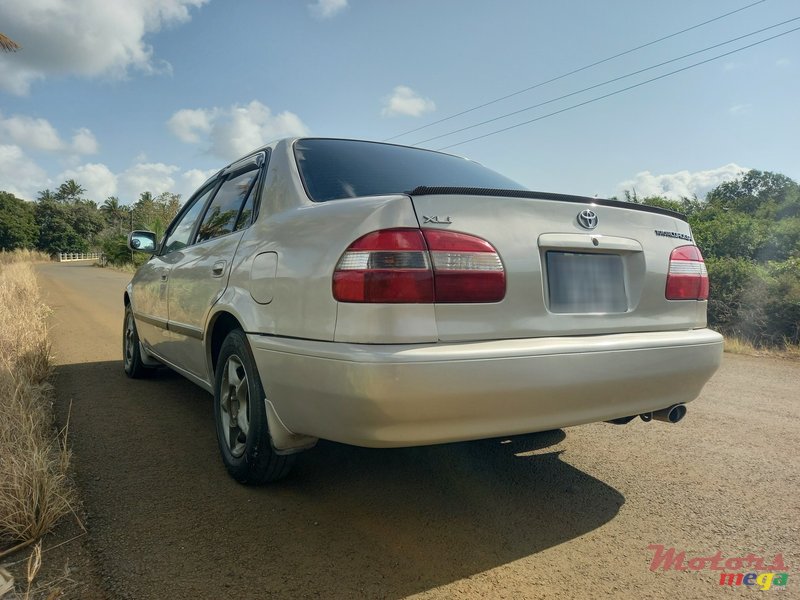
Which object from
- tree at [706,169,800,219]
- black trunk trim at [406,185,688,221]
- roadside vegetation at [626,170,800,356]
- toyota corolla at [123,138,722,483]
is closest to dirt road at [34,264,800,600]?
toyota corolla at [123,138,722,483]

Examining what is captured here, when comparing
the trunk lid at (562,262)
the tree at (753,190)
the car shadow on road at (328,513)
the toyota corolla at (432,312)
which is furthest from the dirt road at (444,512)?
the tree at (753,190)

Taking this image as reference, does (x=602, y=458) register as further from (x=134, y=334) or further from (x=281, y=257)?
(x=134, y=334)

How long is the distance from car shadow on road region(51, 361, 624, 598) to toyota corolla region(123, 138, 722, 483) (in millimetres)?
300

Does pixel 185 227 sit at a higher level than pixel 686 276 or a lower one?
higher

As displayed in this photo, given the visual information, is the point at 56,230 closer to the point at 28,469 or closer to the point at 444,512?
the point at 28,469

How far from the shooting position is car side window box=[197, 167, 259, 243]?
124 inches

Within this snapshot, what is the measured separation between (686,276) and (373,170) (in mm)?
1608

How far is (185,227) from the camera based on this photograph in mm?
4258

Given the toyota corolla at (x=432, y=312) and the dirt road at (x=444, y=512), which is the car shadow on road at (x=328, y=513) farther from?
the toyota corolla at (x=432, y=312)

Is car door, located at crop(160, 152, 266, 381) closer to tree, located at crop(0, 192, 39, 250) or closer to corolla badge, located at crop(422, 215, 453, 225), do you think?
corolla badge, located at crop(422, 215, 453, 225)

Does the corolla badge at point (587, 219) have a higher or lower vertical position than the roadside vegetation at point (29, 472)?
higher

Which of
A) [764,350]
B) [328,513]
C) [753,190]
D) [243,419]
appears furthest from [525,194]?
[753,190]

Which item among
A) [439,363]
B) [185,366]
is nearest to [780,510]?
[439,363]

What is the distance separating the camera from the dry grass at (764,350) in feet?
24.4
